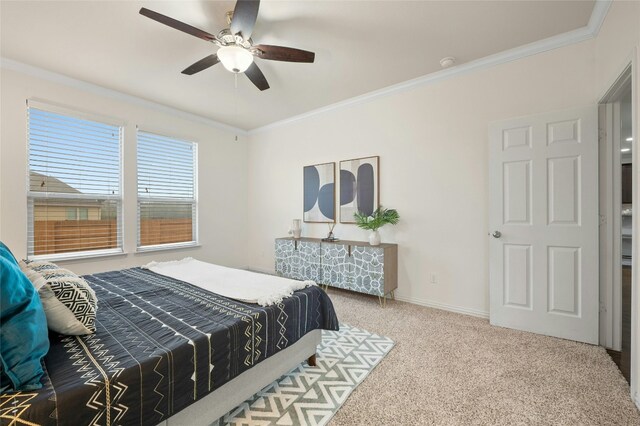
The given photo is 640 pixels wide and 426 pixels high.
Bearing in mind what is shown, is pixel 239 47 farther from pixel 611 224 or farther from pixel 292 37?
pixel 611 224

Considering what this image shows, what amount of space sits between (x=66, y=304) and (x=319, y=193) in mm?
3364

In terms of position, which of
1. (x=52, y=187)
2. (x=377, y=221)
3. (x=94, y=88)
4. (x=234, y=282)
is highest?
(x=94, y=88)

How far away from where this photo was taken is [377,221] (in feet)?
11.4

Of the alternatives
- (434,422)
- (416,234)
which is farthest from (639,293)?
(416,234)

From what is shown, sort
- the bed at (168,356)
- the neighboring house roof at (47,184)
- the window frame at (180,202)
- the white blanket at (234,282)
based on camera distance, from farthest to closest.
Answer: the window frame at (180,202)
the neighboring house roof at (47,184)
the white blanket at (234,282)
the bed at (168,356)

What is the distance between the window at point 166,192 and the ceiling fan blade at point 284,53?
108 inches

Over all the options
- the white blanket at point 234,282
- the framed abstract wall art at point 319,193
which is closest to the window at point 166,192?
the white blanket at point 234,282

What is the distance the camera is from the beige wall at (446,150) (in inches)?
106

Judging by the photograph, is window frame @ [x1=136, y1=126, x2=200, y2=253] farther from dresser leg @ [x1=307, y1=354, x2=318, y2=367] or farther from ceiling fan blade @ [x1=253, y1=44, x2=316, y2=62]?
dresser leg @ [x1=307, y1=354, x2=318, y2=367]

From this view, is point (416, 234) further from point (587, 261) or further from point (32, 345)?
point (32, 345)

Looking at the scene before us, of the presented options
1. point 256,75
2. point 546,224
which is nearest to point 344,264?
point 546,224

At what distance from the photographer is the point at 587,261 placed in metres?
2.38

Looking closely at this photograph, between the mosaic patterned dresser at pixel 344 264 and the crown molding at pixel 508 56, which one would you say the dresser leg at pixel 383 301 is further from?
the crown molding at pixel 508 56

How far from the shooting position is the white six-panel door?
7.82 ft
